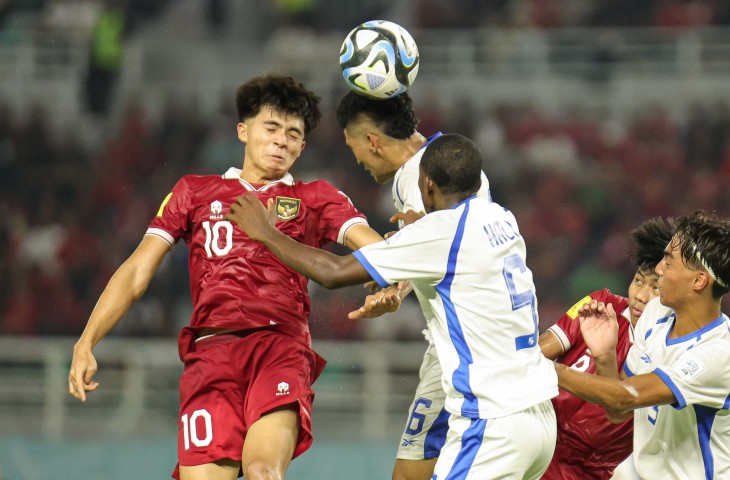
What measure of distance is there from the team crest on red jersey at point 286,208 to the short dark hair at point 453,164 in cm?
83

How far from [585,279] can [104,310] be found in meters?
7.67

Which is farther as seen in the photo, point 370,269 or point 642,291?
point 642,291

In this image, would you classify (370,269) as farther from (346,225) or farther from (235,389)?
(235,389)

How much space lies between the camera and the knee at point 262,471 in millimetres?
4031

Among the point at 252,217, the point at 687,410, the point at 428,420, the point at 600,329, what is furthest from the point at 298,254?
the point at 687,410

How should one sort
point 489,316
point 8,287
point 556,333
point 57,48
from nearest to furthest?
point 489,316, point 556,333, point 8,287, point 57,48

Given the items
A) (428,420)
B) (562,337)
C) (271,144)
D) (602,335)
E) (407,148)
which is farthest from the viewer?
(407,148)

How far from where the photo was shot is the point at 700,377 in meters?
4.13

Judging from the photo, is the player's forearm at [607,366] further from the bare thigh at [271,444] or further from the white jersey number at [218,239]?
the white jersey number at [218,239]

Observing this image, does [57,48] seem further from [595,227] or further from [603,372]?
[603,372]

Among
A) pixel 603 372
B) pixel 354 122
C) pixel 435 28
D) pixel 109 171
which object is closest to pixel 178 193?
pixel 354 122

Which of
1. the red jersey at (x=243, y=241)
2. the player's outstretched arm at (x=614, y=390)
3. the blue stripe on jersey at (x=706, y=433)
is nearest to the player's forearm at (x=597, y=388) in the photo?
the player's outstretched arm at (x=614, y=390)

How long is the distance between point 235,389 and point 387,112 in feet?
5.18

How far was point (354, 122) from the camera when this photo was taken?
527 cm
